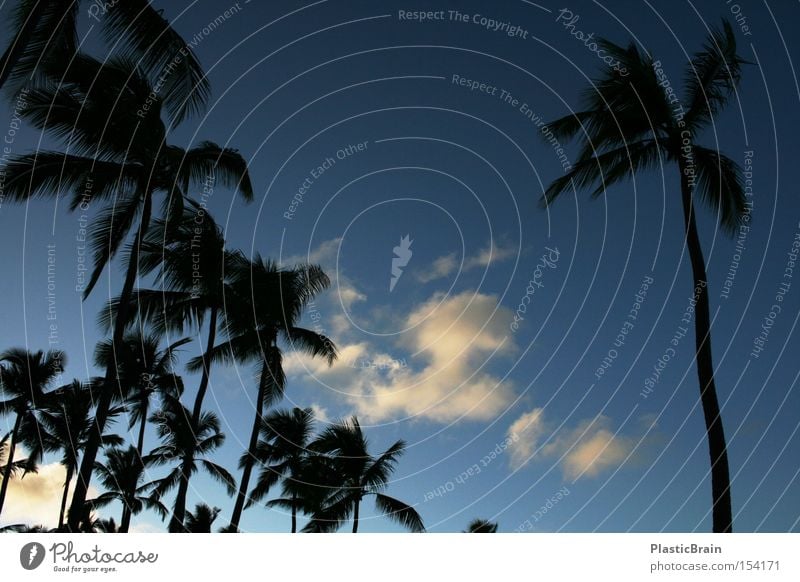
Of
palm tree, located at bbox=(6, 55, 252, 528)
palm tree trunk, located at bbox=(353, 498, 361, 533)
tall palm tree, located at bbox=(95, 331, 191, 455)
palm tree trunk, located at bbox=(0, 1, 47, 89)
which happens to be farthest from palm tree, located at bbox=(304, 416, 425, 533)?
palm tree trunk, located at bbox=(0, 1, 47, 89)

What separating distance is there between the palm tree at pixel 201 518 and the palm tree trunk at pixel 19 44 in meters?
45.1

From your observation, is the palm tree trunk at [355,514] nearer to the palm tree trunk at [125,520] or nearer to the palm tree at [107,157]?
the palm tree trunk at [125,520]

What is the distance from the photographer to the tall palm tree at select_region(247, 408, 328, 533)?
4128 centimetres

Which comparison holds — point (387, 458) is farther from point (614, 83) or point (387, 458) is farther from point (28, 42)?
point (28, 42)

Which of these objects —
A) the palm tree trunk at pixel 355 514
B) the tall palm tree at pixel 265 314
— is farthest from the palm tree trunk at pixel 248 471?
the palm tree trunk at pixel 355 514

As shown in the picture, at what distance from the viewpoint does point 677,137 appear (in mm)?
17156

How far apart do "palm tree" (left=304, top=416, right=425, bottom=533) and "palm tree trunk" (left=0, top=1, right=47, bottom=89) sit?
28.2 meters

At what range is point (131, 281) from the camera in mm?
18359
